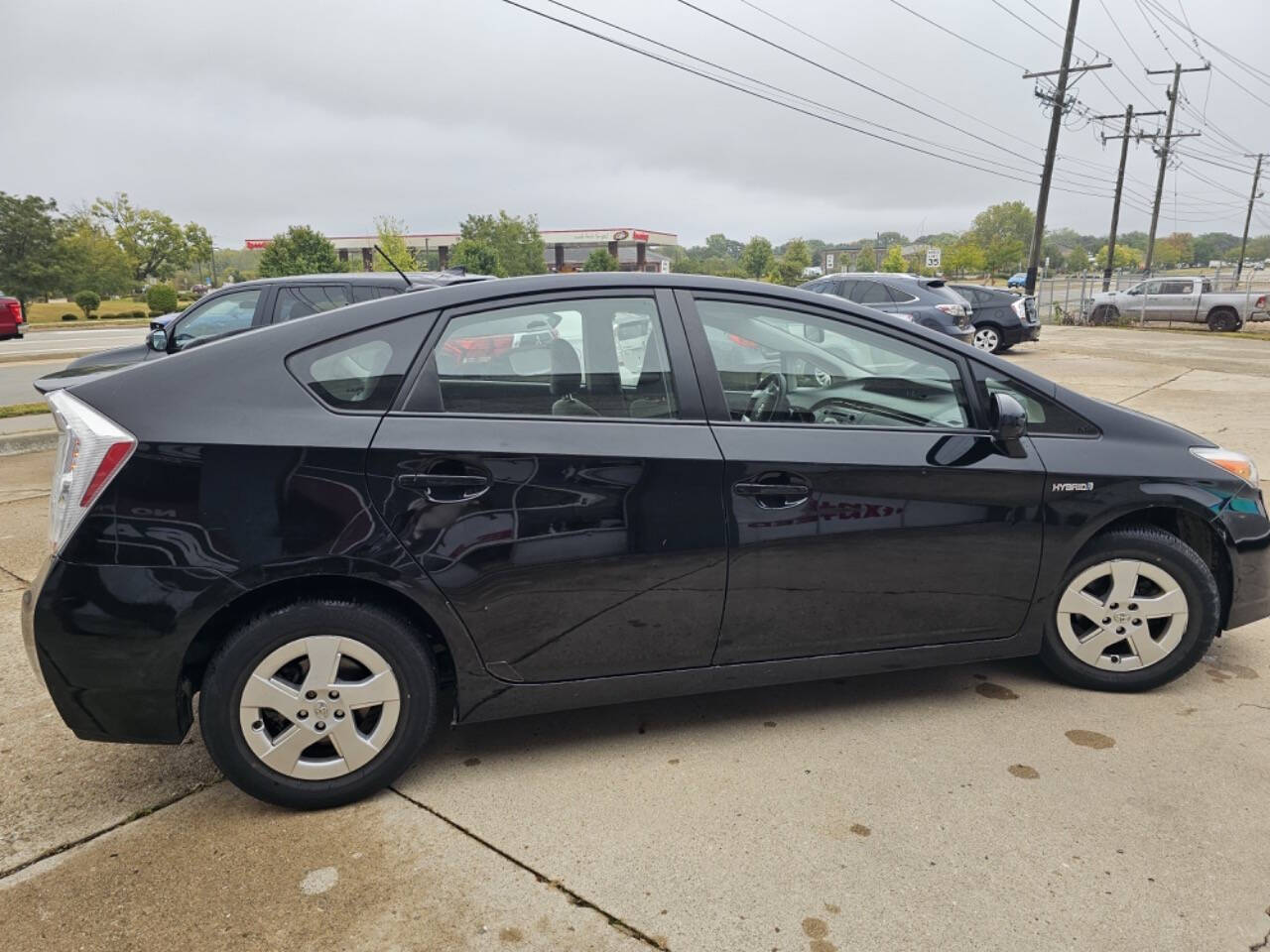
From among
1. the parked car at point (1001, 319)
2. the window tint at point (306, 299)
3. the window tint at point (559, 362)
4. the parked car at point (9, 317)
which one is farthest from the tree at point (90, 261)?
the window tint at point (559, 362)

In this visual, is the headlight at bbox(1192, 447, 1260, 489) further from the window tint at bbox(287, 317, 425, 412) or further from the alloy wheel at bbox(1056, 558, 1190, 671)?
the window tint at bbox(287, 317, 425, 412)

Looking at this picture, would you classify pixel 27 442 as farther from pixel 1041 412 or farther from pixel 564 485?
pixel 1041 412

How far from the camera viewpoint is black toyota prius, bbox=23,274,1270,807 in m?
2.47

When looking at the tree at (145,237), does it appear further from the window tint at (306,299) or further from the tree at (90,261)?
the window tint at (306,299)

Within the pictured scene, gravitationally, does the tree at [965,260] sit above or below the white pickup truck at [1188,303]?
above

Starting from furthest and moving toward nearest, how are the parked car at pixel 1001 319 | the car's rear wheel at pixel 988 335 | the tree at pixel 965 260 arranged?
the tree at pixel 965 260 → the car's rear wheel at pixel 988 335 → the parked car at pixel 1001 319

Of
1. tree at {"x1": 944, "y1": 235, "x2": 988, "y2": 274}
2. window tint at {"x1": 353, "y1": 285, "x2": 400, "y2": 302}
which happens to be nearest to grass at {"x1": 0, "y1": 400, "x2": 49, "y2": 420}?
window tint at {"x1": 353, "y1": 285, "x2": 400, "y2": 302}

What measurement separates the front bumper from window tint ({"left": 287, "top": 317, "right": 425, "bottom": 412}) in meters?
0.62

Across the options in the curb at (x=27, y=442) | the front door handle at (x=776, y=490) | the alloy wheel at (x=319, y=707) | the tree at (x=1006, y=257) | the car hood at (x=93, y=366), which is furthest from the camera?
the tree at (x=1006, y=257)

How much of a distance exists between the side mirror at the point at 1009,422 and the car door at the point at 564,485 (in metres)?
1.02

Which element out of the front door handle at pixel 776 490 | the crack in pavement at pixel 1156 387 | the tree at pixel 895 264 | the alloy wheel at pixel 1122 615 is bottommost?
the crack in pavement at pixel 1156 387

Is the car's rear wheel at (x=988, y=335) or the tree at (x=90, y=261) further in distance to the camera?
the tree at (x=90, y=261)

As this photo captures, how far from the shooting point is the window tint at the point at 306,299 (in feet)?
23.6

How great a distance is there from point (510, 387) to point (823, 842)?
162 centimetres
